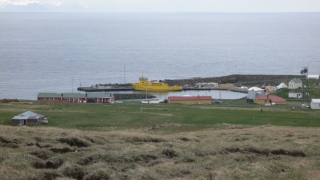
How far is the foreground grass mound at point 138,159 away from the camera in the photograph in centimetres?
991

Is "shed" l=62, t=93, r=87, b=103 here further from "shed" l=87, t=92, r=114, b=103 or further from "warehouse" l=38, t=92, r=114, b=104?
"shed" l=87, t=92, r=114, b=103

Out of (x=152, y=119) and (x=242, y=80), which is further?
(x=242, y=80)

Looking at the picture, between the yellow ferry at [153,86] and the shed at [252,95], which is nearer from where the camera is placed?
the shed at [252,95]

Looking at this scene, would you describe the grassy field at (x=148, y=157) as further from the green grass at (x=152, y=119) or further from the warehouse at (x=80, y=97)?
the warehouse at (x=80, y=97)

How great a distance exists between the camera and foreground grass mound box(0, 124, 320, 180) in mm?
9914

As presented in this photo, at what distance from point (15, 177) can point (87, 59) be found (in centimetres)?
9548

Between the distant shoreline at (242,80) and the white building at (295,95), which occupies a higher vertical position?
the distant shoreline at (242,80)

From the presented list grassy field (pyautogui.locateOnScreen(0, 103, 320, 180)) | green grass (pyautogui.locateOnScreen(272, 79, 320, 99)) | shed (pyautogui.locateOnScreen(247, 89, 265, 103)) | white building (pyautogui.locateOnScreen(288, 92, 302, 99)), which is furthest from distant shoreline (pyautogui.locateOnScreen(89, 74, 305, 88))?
grassy field (pyautogui.locateOnScreen(0, 103, 320, 180))

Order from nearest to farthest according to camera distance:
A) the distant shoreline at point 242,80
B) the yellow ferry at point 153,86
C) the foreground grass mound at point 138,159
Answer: the foreground grass mound at point 138,159, the yellow ferry at point 153,86, the distant shoreline at point 242,80

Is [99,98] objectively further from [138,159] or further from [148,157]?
[138,159]

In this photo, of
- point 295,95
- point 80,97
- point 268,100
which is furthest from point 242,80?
point 80,97

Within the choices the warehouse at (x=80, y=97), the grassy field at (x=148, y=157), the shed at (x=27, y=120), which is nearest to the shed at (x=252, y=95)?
the warehouse at (x=80, y=97)

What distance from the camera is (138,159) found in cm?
1197

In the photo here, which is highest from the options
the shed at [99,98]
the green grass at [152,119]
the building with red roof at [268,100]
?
the shed at [99,98]
